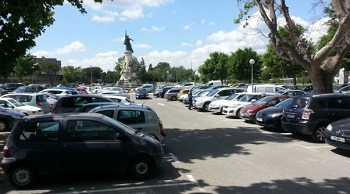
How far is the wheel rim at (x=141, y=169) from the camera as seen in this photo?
779 centimetres

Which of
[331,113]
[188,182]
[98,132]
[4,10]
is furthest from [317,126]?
[4,10]

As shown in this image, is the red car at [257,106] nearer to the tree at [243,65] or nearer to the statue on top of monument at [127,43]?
the tree at [243,65]

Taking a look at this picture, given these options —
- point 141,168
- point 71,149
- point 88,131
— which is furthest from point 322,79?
point 71,149

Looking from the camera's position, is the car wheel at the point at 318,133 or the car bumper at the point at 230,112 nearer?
the car wheel at the point at 318,133

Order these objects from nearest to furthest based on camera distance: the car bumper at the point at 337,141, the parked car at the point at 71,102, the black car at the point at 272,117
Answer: the car bumper at the point at 337,141 < the black car at the point at 272,117 < the parked car at the point at 71,102

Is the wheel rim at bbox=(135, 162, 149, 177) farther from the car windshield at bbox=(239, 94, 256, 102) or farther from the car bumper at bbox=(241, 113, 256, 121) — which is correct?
the car windshield at bbox=(239, 94, 256, 102)

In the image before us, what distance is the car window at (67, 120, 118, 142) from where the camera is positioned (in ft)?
24.8

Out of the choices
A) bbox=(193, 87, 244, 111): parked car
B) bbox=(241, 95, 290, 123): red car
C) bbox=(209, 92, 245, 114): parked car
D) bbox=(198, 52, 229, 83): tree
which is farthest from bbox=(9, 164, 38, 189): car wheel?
bbox=(198, 52, 229, 83): tree

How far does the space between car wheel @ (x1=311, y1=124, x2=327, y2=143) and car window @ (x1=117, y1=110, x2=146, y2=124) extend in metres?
5.53

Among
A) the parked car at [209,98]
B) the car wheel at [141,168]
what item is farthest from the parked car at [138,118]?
the parked car at [209,98]

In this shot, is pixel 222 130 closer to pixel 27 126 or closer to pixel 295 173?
pixel 295 173

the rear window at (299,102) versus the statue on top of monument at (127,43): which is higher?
the statue on top of monument at (127,43)

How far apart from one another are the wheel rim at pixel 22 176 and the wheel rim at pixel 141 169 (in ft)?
6.81

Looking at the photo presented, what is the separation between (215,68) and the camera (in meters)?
80.6
